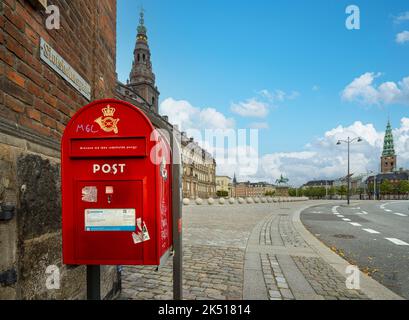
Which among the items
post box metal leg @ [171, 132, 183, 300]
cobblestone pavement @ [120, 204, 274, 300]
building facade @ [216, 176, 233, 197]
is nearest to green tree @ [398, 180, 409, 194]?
building facade @ [216, 176, 233, 197]

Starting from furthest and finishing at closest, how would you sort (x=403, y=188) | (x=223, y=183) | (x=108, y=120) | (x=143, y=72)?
(x=223, y=183), (x=403, y=188), (x=143, y=72), (x=108, y=120)

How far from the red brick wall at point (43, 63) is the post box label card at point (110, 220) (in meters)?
1.00

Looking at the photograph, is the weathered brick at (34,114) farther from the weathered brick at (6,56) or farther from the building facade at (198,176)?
the building facade at (198,176)

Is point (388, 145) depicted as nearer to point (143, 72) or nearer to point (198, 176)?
point (198, 176)

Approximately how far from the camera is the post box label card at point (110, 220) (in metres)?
2.02

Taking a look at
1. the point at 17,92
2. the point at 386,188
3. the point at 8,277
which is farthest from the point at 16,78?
the point at 386,188

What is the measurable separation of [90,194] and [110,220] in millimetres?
249

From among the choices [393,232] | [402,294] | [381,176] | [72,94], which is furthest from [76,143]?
[381,176]

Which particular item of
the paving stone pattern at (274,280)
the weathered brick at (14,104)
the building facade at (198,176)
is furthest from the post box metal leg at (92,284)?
the building facade at (198,176)

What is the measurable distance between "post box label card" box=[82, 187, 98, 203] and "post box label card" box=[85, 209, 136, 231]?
83mm

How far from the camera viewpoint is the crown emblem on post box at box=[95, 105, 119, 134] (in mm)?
2080

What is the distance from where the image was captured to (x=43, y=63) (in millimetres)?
2568

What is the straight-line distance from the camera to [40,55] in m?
2.50
